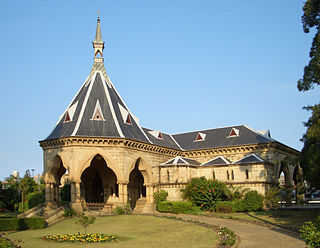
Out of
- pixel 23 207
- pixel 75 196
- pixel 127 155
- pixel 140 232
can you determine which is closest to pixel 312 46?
pixel 140 232

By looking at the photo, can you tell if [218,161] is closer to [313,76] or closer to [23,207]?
[313,76]

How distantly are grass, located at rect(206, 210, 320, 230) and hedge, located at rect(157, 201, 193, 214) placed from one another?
2.98 meters

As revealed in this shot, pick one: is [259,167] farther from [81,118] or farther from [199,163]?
[81,118]

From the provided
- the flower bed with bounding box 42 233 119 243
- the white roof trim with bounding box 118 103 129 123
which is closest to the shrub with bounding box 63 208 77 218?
the flower bed with bounding box 42 233 119 243

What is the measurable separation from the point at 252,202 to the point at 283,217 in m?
5.92

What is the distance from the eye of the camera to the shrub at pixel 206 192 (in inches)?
1538

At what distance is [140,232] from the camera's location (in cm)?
2666

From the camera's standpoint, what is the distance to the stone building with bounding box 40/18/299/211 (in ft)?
127

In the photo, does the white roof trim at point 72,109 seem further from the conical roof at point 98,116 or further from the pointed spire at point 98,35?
the pointed spire at point 98,35

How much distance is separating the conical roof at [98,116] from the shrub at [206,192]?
27.3 feet

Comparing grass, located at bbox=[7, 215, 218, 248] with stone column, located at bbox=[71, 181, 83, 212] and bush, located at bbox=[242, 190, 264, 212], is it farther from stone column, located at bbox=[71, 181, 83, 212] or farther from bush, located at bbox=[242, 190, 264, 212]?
bush, located at bbox=[242, 190, 264, 212]

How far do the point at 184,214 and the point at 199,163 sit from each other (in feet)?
40.0

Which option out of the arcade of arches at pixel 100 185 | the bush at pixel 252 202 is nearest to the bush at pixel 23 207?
the arcade of arches at pixel 100 185

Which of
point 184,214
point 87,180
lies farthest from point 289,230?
point 87,180
